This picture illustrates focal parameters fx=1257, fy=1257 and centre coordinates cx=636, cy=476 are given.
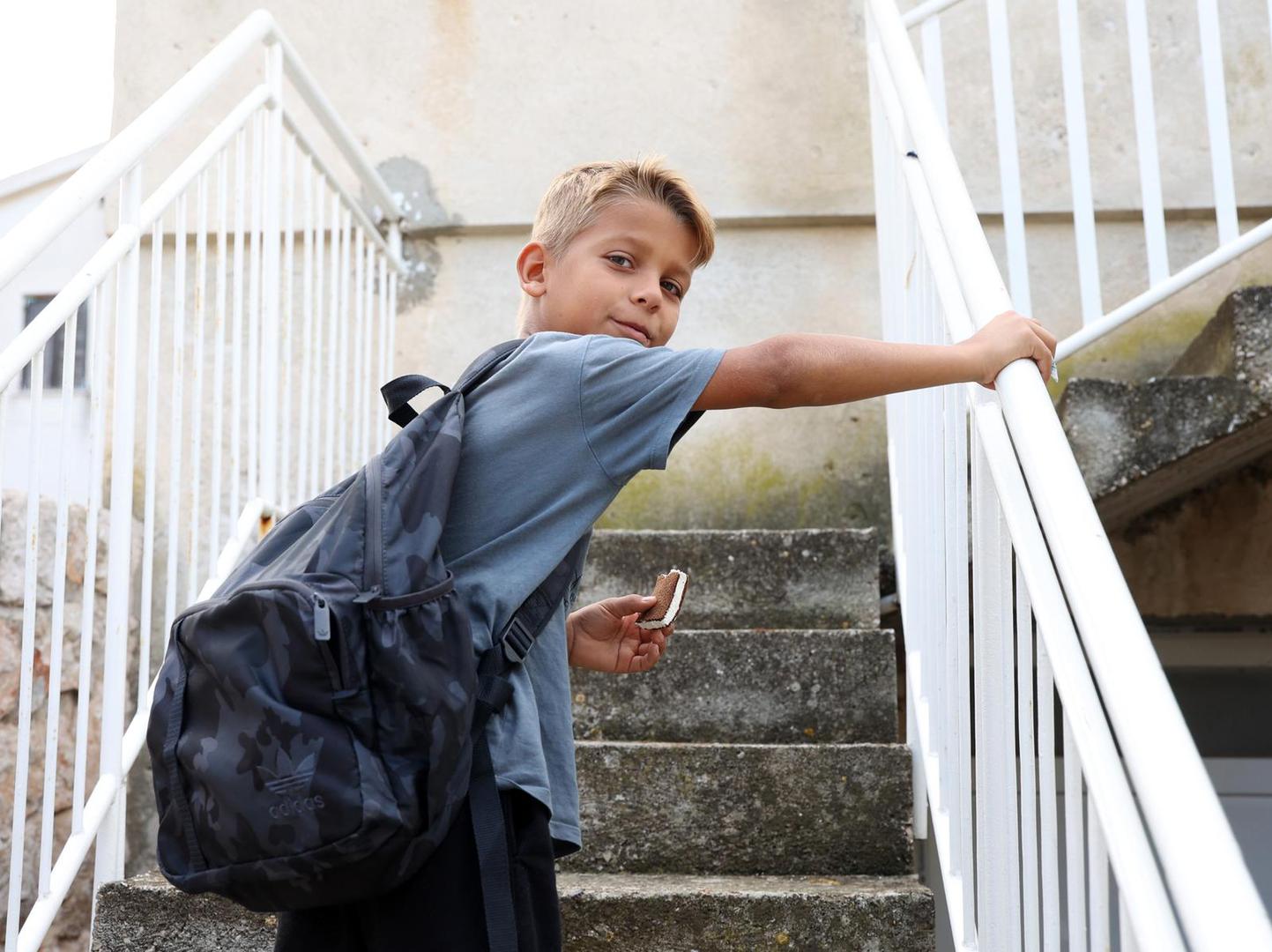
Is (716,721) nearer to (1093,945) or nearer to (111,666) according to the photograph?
(111,666)

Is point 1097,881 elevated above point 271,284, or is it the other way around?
point 271,284

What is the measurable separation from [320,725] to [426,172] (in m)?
2.85

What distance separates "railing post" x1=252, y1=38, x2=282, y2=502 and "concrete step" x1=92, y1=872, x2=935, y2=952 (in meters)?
0.87

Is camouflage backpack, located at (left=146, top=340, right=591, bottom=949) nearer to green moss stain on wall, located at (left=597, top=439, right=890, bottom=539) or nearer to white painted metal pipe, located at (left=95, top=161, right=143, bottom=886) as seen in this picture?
white painted metal pipe, located at (left=95, top=161, right=143, bottom=886)

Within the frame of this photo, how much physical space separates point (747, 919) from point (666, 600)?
60cm

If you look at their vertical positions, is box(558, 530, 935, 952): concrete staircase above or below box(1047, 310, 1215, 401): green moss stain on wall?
below

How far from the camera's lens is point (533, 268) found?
1425 millimetres

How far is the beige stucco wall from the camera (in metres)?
3.43

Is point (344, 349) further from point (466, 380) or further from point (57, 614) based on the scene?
point (466, 380)

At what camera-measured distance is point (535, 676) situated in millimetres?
1218

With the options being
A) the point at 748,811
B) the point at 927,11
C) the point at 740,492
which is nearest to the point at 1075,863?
the point at 748,811

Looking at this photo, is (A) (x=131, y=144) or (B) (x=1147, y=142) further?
(B) (x=1147, y=142)

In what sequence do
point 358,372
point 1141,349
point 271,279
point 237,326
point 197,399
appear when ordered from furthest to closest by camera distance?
point 1141,349 < point 358,372 < point 271,279 < point 237,326 < point 197,399

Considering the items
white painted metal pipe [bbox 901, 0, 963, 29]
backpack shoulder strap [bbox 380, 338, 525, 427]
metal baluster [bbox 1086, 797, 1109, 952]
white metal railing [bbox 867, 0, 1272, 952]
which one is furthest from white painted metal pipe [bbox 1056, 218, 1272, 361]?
metal baluster [bbox 1086, 797, 1109, 952]
